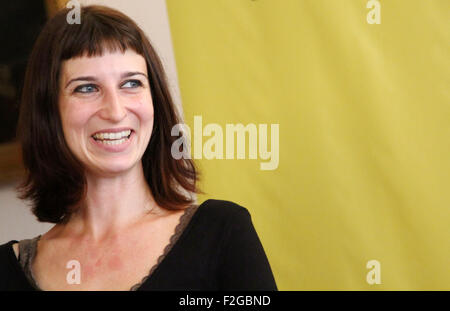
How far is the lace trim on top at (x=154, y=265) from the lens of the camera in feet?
3.94

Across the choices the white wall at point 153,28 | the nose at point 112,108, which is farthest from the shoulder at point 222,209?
the white wall at point 153,28

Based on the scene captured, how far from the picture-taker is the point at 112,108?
3.96 ft

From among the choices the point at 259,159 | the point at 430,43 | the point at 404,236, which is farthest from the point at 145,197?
the point at 430,43

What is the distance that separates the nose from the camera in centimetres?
121

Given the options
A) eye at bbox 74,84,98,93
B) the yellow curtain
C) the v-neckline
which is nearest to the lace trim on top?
the v-neckline

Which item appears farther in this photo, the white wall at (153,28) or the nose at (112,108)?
the white wall at (153,28)

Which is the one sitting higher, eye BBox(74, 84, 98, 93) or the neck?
eye BBox(74, 84, 98, 93)

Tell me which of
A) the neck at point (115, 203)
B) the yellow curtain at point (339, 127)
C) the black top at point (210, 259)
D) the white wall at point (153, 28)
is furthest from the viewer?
the white wall at point (153, 28)

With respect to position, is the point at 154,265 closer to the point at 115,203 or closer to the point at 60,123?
the point at 115,203

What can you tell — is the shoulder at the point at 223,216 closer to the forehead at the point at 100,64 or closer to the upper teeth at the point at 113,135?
the upper teeth at the point at 113,135

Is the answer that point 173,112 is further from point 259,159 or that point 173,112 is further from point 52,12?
point 52,12

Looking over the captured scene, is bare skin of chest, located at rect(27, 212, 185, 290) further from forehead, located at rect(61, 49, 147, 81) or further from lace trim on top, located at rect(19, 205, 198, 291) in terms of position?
forehead, located at rect(61, 49, 147, 81)

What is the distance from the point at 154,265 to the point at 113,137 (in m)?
0.27

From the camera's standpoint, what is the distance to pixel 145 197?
1320 mm
